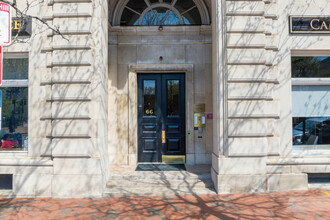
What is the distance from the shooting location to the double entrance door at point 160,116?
324 inches

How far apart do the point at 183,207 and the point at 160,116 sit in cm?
373

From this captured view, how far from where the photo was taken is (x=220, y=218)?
4.54 m

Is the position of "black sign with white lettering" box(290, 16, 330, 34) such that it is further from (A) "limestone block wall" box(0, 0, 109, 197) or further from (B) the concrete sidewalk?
(A) "limestone block wall" box(0, 0, 109, 197)

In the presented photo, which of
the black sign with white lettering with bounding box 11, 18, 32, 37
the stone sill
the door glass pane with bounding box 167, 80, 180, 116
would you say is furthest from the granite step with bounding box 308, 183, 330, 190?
the black sign with white lettering with bounding box 11, 18, 32, 37

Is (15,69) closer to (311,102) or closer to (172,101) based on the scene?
(172,101)

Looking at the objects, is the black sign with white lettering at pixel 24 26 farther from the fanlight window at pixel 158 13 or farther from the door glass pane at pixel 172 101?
the door glass pane at pixel 172 101

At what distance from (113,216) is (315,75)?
20.4ft

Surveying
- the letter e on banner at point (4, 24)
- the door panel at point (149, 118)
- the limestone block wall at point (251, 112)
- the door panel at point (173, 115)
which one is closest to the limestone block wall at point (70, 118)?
the letter e on banner at point (4, 24)

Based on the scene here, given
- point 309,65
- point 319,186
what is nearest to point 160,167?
point 319,186

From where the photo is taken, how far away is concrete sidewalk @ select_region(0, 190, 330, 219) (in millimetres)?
4672

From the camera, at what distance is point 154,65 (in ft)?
26.7

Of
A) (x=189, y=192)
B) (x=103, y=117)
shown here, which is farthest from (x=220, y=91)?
(x=103, y=117)

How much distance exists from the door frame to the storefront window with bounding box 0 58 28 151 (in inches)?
121

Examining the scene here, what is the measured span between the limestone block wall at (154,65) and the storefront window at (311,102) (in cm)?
265
